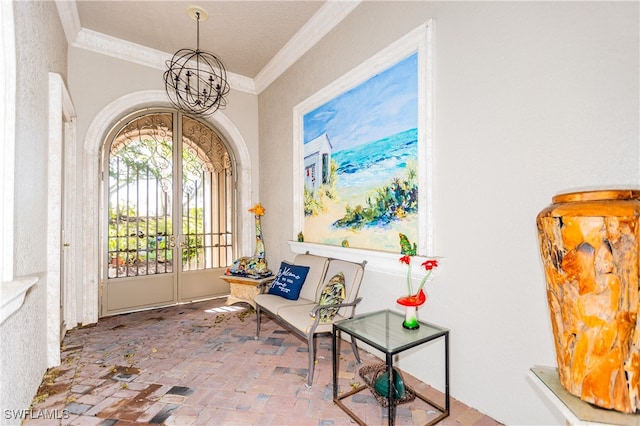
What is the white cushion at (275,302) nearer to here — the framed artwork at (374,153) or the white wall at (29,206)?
the framed artwork at (374,153)

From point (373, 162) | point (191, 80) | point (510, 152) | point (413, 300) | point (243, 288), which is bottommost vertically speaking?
point (243, 288)

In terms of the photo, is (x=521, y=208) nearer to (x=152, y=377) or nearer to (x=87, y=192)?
(x=152, y=377)

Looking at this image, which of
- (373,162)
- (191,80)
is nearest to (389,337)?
(373,162)

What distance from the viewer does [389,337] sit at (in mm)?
2029

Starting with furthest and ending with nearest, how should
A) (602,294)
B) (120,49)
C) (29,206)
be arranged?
(120,49) → (29,206) → (602,294)

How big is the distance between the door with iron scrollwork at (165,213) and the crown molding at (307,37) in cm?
135

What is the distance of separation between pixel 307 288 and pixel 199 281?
248cm

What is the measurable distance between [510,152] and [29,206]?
11.0 feet

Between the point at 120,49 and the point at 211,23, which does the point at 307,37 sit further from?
the point at 120,49

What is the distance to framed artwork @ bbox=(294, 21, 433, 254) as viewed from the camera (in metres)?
2.46

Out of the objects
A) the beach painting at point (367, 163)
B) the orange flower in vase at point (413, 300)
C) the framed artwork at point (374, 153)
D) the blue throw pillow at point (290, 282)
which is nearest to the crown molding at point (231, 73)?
the framed artwork at point (374, 153)

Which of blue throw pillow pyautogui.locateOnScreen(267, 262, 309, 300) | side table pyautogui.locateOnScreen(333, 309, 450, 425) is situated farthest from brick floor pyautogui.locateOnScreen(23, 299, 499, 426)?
blue throw pillow pyautogui.locateOnScreen(267, 262, 309, 300)

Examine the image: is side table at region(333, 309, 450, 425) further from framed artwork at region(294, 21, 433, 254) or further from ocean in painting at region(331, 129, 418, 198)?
ocean in painting at region(331, 129, 418, 198)

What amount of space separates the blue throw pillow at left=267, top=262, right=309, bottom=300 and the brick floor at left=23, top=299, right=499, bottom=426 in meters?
0.51
